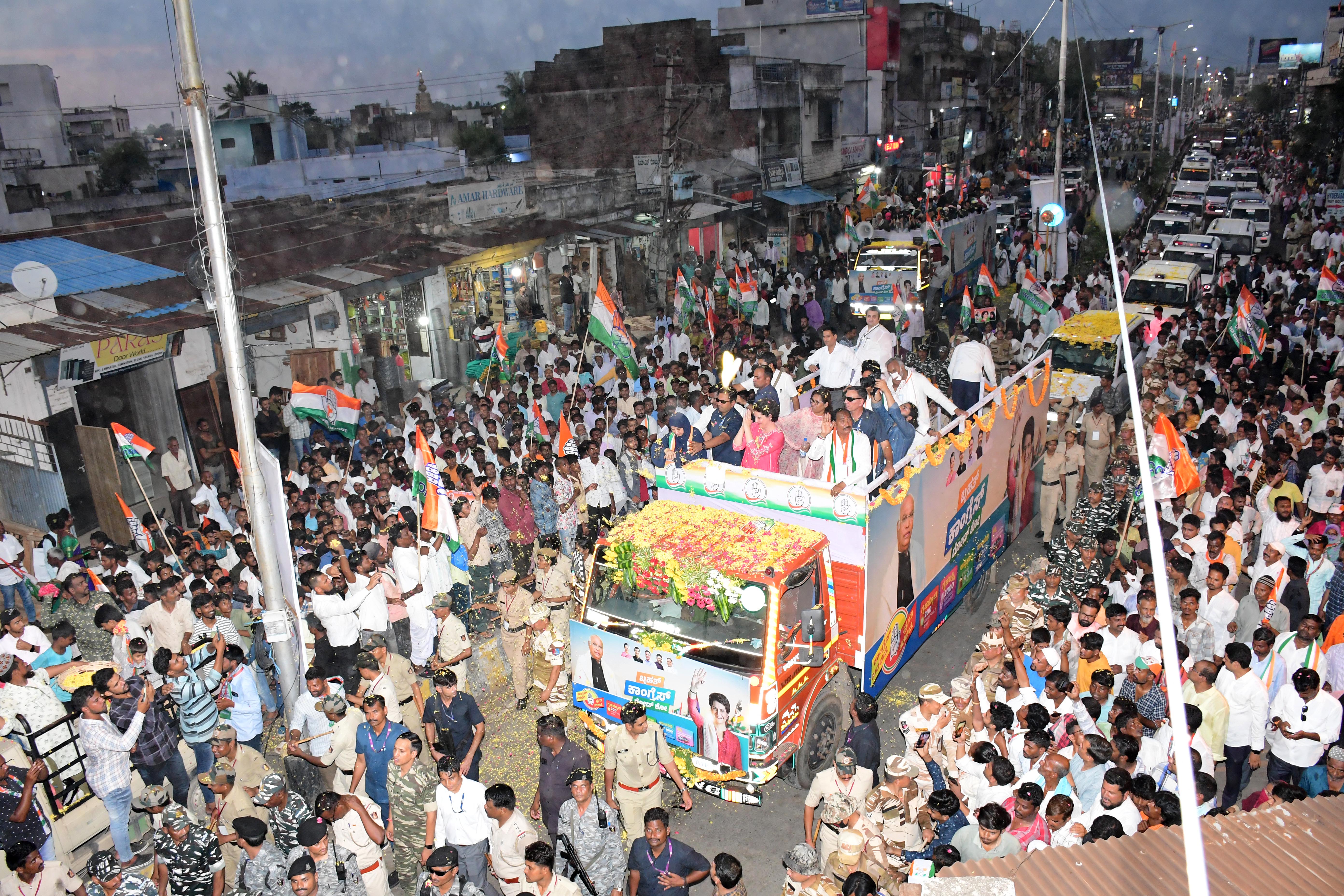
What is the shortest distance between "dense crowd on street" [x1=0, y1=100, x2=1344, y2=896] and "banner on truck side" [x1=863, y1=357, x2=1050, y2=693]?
1.50 feet

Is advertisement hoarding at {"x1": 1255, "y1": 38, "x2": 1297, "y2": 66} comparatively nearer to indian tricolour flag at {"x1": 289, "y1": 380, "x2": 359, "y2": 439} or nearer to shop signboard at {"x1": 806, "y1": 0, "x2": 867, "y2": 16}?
shop signboard at {"x1": 806, "y1": 0, "x2": 867, "y2": 16}

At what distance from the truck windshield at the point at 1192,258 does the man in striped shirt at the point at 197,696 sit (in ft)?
71.8

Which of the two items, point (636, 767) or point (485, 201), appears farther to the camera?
point (485, 201)

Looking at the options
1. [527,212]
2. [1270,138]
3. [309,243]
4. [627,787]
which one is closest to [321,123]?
[527,212]

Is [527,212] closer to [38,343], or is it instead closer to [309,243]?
[309,243]

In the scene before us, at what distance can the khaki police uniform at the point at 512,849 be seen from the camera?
617cm

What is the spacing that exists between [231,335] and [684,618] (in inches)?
177

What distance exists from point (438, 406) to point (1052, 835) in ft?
40.2

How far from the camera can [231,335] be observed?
26.6ft

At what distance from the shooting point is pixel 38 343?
476 inches

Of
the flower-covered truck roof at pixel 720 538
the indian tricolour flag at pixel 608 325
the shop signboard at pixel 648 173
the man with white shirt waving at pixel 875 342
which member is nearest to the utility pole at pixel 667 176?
the shop signboard at pixel 648 173

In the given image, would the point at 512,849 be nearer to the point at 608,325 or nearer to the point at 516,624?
the point at 516,624

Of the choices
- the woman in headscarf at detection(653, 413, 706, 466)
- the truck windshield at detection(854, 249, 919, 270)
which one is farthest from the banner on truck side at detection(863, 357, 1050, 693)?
the truck windshield at detection(854, 249, 919, 270)

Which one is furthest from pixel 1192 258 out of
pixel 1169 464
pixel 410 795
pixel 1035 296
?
pixel 410 795
